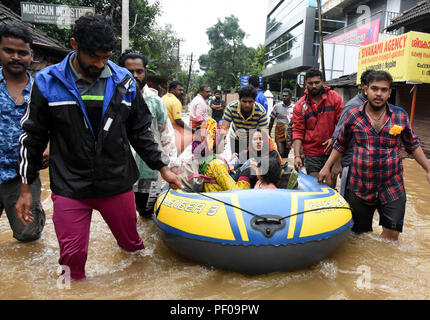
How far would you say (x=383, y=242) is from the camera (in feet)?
12.0

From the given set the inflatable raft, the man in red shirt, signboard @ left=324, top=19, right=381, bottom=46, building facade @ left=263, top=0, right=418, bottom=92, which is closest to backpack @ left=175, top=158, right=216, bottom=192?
the inflatable raft

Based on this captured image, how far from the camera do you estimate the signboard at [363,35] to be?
14.3 metres

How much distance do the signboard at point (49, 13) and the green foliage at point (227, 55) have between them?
120 feet

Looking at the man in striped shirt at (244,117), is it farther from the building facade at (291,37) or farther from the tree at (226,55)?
the tree at (226,55)

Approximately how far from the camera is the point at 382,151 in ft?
11.0

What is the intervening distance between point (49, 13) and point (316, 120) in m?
9.88

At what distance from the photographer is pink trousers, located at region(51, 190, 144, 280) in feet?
7.78

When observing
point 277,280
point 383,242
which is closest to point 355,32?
point 383,242

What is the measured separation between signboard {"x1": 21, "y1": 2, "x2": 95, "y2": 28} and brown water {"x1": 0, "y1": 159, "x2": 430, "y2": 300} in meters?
8.88

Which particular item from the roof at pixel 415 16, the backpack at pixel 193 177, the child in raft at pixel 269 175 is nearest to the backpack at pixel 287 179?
the child in raft at pixel 269 175

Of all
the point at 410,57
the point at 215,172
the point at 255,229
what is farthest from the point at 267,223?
the point at 410,57

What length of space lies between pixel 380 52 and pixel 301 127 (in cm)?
694

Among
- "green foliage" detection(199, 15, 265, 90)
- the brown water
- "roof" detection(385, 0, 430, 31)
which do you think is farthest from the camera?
"green foliage" detection(199, 15, 265, 90)

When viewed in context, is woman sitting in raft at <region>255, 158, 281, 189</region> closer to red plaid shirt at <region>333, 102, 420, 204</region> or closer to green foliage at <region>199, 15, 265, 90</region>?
red plaid shirt at <region>333, 102, 420, 204</region>
